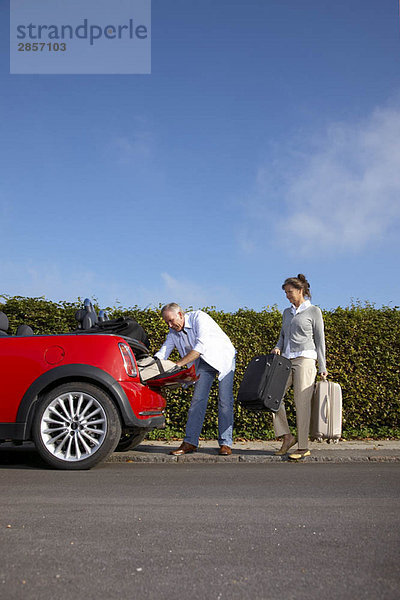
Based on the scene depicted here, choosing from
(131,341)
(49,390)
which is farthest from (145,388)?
(49,390)

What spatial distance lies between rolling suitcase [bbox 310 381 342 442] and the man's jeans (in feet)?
3.34

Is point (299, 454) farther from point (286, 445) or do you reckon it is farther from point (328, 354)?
point (328, 354)

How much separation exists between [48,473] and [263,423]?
13.3ft

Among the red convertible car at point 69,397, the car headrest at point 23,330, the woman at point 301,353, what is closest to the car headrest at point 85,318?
the car headrest at point 23,330

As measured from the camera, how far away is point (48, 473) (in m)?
6.37

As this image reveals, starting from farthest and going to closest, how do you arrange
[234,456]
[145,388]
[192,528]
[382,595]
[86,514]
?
[234,456], [145,388], [86,514], [192,528], [382,595]

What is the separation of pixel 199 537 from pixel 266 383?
3.63 meters

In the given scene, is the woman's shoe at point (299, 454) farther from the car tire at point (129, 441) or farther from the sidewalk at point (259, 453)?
the car tire at point (129, 441)

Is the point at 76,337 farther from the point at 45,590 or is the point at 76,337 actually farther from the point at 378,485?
the point at 45,590

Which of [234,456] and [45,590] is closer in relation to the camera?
[45,590]

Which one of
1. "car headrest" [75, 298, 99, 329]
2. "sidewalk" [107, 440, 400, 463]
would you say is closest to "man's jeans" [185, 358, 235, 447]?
"sidewalk" [107, 440, 400, 463]

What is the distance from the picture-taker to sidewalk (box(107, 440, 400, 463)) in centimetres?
741

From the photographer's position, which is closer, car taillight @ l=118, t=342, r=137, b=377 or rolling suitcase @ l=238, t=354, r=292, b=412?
car taillight @ l=118, t=342, r=137, b=377

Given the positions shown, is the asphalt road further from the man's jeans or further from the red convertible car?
the man's jeans
